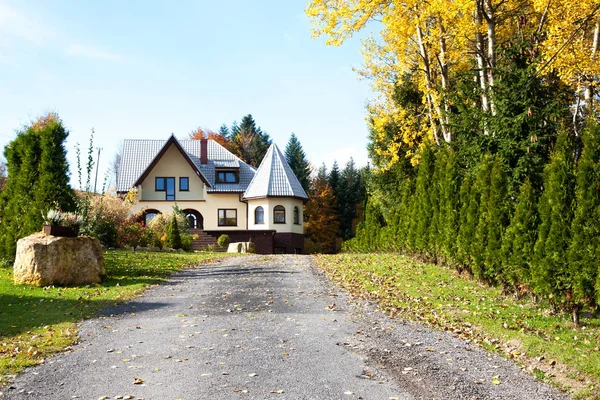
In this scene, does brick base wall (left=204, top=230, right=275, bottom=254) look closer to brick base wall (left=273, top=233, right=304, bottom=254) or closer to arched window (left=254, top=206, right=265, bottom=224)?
brick base wall (left=273, top=233, right=304, bottom=254)

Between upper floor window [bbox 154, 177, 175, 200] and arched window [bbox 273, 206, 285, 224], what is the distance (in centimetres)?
749

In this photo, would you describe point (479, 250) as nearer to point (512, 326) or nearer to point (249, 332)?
point (512, 326)

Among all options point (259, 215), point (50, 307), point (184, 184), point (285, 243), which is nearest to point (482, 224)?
point (50, 307)

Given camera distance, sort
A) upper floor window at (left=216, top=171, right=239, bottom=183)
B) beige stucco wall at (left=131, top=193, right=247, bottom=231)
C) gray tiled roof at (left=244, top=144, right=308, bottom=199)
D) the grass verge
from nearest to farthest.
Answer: the grass verge, gray tiled roof at (left=244, top=144, right=308, bottom=199), beige stucco wall at (left=131, top=193, right=247, bottom=231), upper floor window at (left=216, top=171, right=239, bottom=183)

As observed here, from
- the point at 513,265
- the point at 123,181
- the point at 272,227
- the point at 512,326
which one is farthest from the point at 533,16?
the point at 123,181

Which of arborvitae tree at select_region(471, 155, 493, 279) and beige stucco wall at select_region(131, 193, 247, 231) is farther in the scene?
beige stucco wall at select_region(131, 193, 247, 231)

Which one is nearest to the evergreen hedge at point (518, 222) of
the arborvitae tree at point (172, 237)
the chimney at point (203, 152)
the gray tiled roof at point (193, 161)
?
the arborvitae tree at point (172, 237)

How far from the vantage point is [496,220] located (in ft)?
40.7

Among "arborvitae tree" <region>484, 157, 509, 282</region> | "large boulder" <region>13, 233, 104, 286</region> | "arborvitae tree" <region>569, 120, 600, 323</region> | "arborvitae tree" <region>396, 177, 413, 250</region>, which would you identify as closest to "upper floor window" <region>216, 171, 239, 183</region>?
"arborvitae tree" <region>396, 177, 413, 250</region>

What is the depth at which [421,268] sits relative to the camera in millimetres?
16250

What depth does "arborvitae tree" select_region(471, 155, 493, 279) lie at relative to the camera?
13.0m

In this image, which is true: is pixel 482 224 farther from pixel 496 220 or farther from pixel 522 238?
pixel 522 238

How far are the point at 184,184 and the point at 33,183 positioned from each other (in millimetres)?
23166

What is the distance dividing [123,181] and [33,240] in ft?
86.6
